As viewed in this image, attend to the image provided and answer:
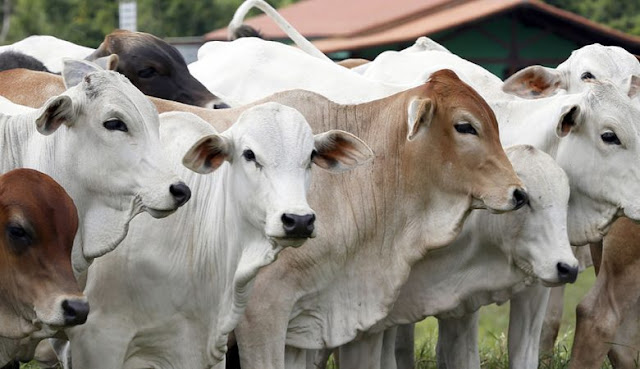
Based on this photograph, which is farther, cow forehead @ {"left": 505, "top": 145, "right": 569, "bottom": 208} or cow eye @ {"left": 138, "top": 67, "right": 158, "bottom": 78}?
cow eye @ {"left": 138, "top": 67, "right": 158, "bottom": 78}

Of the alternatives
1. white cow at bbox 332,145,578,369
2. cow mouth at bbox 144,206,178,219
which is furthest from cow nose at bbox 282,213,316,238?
white cow at bbox 332,145,578,369

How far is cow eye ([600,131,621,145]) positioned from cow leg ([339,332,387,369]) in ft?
4.54

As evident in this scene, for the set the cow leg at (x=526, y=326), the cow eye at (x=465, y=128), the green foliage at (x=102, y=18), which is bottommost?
the green foliage at (x=102, y=18)

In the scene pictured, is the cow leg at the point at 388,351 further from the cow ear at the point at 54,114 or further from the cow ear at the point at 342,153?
the cow ear at the point at 54,114

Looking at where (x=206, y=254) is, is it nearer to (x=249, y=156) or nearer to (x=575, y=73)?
(x=249, y=156)

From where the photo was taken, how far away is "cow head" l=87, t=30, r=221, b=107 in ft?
25.1

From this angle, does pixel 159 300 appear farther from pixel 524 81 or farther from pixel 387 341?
pixel 524 81

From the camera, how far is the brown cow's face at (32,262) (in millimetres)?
5324

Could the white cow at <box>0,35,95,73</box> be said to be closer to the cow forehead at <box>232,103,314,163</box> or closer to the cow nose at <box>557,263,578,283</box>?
the cow forehead at <box>232,103,314,163</box>

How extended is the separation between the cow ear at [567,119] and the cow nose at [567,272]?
29.4 inches

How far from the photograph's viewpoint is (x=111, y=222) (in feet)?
19.2

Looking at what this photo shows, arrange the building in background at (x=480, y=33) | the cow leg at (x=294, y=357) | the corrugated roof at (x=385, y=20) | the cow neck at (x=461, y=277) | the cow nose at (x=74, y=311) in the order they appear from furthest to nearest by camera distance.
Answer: the building in background at (x=480, y=33)
the corrugated roof at (x=385, y=20)
the cow neck at (x=461, y=277)
the cow leg at (x=294, y=357)
the cow nose at (x=74, y=311)

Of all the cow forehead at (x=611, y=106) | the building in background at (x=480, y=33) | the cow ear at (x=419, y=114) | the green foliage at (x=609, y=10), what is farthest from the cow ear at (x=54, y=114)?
the green foliage at (x=609, y=10)

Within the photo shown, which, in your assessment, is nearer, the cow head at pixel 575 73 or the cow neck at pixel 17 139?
the cow neck at pixel 17 139
